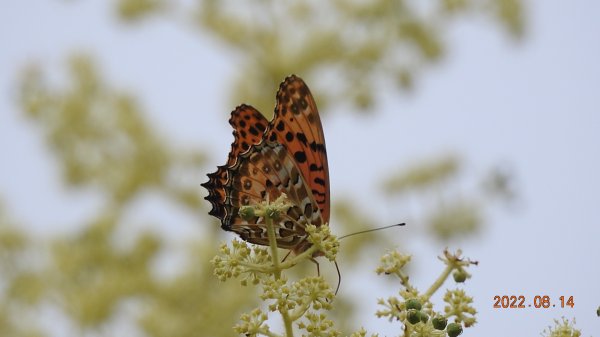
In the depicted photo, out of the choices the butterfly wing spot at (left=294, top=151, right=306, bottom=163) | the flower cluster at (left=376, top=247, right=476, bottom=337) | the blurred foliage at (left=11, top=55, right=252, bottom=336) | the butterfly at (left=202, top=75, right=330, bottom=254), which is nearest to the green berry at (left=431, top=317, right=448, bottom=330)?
the flower cluster at (left=376, top=247, right=476, bottom=337)

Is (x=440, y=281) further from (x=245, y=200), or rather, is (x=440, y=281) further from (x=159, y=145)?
(x=159, y=145)

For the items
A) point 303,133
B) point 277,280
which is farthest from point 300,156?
point 277,280

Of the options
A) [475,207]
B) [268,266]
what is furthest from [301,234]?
[475,207]

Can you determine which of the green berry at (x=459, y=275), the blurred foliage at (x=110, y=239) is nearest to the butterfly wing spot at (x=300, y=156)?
the green berry at (x=459, y=275)

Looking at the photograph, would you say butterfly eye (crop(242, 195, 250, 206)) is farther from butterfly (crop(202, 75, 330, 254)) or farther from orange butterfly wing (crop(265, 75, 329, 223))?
orange butterfly wing (crop(265, 75, 329, 223))

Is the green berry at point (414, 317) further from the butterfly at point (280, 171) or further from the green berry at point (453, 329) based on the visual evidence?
the butterfly at point (280, 171)

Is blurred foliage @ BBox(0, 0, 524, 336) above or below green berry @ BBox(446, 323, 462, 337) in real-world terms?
above

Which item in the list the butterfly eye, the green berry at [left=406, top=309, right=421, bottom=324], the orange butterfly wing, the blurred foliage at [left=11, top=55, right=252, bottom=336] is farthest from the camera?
the blurred foliage at [left=11, top=55, right=252, bottom=336]
